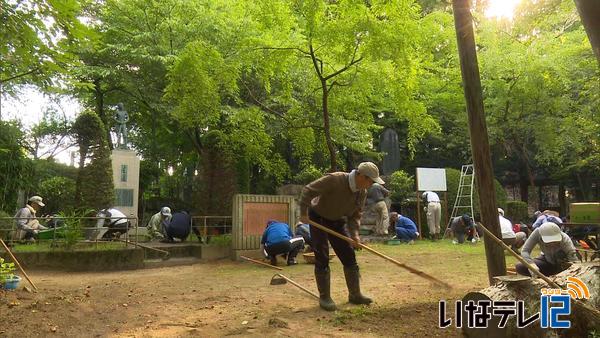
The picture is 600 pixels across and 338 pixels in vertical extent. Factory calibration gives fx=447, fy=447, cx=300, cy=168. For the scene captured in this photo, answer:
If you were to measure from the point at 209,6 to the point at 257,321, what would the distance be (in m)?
10.1

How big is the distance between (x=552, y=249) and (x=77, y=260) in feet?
30.4

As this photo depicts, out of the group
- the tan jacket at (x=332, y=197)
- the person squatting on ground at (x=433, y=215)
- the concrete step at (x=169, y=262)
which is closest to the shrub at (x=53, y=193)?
the concrete step at (x=169, y=262)

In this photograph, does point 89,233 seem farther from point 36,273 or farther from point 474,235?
point 474,235

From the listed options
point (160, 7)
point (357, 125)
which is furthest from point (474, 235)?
point (160, 7)

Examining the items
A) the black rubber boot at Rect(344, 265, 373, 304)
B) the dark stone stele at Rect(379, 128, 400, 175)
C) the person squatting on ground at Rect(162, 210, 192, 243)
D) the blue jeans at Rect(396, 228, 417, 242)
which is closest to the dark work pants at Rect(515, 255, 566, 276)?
the black rubber boot at Rect(344, 265, 373, 304)

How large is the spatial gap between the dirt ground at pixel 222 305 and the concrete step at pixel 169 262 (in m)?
0.96

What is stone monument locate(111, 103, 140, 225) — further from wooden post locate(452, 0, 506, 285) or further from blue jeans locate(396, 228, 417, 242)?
wooden post locate(452, 0, 506, 285)

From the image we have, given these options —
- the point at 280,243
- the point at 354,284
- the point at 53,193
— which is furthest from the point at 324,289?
the point at 53,193

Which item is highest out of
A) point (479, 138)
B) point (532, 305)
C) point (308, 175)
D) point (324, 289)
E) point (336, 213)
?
point (308, 175)

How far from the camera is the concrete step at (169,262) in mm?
10461

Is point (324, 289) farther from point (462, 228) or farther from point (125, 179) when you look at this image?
point (125, 179)

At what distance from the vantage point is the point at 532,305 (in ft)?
12.9

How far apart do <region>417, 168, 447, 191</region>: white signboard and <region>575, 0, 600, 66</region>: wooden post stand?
38.5ft

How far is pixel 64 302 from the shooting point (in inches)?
238
